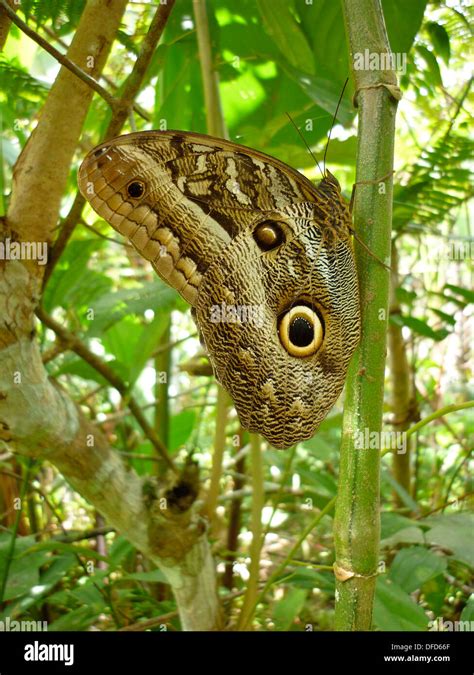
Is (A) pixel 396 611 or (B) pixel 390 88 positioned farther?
(A) pixel 396 611

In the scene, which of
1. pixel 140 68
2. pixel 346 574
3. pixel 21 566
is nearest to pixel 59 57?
pixel 140 68

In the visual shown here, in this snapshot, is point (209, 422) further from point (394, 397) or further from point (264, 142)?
point (264, 142)

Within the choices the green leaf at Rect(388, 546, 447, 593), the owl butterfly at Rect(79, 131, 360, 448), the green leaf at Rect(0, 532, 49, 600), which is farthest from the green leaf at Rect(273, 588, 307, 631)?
the owl butterfly at Rect(79, 131, 360, 448)
